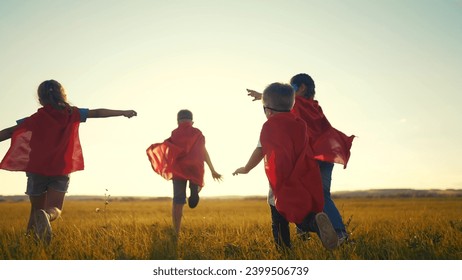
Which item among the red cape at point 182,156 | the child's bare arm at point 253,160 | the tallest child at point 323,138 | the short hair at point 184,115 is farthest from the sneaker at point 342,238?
the short hair at point 184,115

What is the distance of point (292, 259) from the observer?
420 cm

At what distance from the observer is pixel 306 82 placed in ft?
17.1

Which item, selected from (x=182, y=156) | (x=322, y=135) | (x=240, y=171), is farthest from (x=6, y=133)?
(x=322, y=135)

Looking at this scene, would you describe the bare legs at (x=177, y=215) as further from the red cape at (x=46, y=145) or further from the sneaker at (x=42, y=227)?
the sneaker at (x=42, y=227)

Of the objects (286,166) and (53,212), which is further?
(53,212)

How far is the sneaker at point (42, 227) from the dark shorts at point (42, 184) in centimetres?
65

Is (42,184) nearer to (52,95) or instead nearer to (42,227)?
(42,227)

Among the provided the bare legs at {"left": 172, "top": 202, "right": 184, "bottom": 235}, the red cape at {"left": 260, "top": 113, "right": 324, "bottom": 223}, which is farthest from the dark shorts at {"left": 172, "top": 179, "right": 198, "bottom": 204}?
the red cape at {"left": 260, "top": 113, "right": 324, "bottom": 223}

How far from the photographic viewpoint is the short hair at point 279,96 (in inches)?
172

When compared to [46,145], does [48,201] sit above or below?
below

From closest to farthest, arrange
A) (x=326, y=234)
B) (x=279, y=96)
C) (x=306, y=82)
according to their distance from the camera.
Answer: (x=326, y=234) < (x=279, y=96) < (x=306, y=82)

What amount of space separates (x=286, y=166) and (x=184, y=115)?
3291 mm
